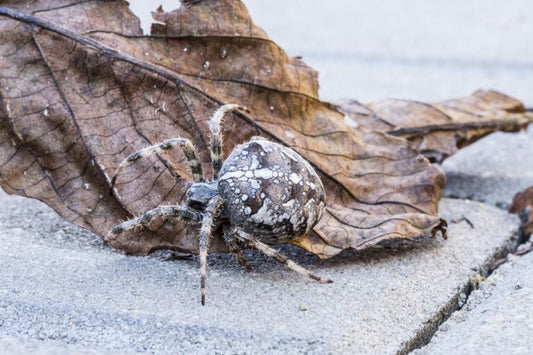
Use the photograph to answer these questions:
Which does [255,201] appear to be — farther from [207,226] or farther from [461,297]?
[461,297]

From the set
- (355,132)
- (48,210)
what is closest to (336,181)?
(355,132)

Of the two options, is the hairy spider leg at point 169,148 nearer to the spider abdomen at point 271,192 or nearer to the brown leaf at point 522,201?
the spider abdomen at point 271,192

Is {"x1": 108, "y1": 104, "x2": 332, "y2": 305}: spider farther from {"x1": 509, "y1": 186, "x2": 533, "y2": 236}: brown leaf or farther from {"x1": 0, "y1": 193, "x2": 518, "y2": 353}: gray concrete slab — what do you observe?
{"x1": 509, "y1": 186, "x2": 533, "y2": 236}: brown leaf

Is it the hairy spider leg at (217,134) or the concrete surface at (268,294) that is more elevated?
the hairy spider leg at (217,134)

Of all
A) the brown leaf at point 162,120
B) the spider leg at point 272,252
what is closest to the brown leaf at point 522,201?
the brown leaf at point 162,120

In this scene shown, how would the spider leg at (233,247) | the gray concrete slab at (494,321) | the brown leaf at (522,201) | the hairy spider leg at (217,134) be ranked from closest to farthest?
1. the gray concrete slab at (494,321)
2. the spider leg at (233,247)
3. the hairy spider leg at (217,134)
4. the brown leaf at (522,201)

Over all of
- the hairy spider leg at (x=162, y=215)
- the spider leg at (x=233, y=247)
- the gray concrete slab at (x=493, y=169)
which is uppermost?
the hairy spider leg at (x=162, y=215)

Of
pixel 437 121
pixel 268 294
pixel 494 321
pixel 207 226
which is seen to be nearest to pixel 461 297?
pixel 494 321
